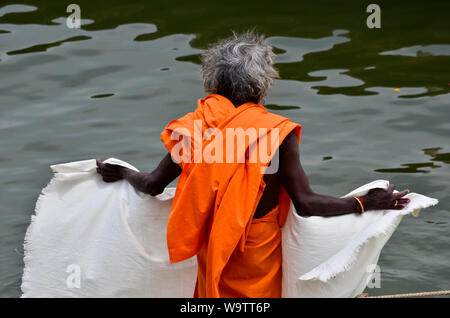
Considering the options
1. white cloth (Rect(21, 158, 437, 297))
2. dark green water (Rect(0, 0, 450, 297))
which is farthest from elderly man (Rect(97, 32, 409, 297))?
dark green water (Rect(0, 0, 450, 297))

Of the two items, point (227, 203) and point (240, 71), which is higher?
point (240, 71)

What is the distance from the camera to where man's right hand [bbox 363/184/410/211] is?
376 centimetres

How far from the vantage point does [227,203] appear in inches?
134

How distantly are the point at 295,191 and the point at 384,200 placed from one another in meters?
0.55

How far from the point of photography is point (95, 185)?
4.43 meters

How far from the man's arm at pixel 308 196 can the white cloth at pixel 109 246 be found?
49 mm

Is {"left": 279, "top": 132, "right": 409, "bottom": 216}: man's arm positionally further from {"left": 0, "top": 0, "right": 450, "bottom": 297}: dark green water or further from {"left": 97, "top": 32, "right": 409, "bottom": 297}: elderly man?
{"left": 0, "top": 0, "right": 450, "bottom": 297}: dark green water

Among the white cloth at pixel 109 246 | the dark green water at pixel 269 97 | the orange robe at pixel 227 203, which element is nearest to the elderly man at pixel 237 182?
the orange robe at pixel 227 203

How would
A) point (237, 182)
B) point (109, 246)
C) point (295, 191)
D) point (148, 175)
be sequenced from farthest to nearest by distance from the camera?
point (109, 246)
point (148, 175)
point (295, 191)
point (237, 182)

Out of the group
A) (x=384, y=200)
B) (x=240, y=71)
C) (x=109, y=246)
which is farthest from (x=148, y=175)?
(x=384, y=200)

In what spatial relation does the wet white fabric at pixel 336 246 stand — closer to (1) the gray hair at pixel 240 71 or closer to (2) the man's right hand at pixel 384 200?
(2) the man's right hand at pixel 384 200

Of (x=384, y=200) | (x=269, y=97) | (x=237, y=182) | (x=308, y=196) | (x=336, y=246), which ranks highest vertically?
(x=237, y=182)

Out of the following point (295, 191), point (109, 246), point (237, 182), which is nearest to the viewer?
point (237, 182)

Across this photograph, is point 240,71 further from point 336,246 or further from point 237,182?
point 336,246
